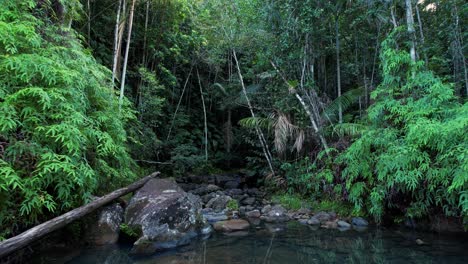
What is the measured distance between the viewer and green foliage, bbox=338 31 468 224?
504cm

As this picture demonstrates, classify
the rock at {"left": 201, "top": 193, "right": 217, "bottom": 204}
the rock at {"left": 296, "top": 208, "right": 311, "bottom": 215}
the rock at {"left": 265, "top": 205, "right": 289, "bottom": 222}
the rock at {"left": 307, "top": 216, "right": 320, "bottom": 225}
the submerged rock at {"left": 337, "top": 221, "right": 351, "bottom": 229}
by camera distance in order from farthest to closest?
the rock at {"left": 201, "top": 193, "right": 217, "bottom": 204}
the rock at {"left": 296, "top": 208, "right": 311, "bottom": 215}
the rock at {"left": 265, "top": 205, "right": 289, "bottom": 222}
the rock at {"left": 307, "top": 216, "right": 320, "bottom": 225}
the submerged rock at {"left": 337, "top": 221, "right": 351, "bottom": 229}

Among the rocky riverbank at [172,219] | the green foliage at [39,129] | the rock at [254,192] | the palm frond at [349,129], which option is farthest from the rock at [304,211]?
the green foliage at [39,129]

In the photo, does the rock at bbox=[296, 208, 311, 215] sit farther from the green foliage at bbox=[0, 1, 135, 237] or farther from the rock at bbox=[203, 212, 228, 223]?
the green foliage at bbox=[0, 1, 135, 237]

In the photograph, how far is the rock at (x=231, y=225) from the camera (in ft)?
21.5

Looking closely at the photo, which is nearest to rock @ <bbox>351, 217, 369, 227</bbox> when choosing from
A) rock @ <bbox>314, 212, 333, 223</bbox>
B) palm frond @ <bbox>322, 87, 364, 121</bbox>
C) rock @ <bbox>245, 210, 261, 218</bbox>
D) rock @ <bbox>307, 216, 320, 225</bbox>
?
rock @ <bbox>314, 212, 333, 223</bbox>

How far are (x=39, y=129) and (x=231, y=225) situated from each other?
167 inches

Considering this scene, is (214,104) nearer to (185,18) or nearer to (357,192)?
(185,18)

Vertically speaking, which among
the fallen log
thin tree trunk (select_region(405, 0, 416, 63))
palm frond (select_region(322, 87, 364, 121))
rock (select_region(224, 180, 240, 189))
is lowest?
rock (select_region(224, 180, 240, 189))

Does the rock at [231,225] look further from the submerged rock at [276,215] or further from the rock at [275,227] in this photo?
the submerged rock at [276,215]

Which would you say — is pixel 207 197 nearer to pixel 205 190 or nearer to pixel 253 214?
pixel 205 190

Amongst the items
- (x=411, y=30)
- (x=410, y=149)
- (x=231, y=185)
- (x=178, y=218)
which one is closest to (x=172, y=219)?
(x=178, y=218)

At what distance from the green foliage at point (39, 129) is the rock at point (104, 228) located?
2.49 feet

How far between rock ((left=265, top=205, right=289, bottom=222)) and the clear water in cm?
121

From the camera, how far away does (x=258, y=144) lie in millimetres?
10945
